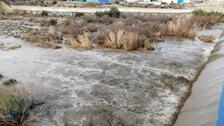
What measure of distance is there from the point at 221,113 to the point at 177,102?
3484mm

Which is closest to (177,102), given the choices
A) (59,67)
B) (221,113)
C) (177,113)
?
(177,113)

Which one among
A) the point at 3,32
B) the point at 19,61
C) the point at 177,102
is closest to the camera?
the point at 177,102

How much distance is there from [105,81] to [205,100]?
3.74 meters

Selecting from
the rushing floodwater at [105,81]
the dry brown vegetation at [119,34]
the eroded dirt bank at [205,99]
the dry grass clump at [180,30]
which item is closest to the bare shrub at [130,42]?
the dry brown vegetation at [119,34]

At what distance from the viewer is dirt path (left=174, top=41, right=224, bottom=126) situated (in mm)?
9281

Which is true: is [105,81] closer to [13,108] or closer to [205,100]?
[205,100]

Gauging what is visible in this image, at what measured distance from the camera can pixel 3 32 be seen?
2650 centimetres

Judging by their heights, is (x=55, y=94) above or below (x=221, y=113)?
below

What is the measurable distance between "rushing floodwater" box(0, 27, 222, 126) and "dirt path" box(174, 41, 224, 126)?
1.09 feet

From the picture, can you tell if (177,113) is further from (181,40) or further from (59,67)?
(181,40)

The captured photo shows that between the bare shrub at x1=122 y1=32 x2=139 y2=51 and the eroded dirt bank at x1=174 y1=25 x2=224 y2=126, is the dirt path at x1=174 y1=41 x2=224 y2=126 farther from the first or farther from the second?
the bare shrub at x1=122 y1=32 x2=139 y2=51

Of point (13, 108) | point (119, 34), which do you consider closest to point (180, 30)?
point (119, 34)

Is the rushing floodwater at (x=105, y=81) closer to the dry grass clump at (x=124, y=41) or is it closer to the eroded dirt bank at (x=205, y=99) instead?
the eroded dirt bank at (x=205, y=99)

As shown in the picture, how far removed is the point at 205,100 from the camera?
10805 millimetres
